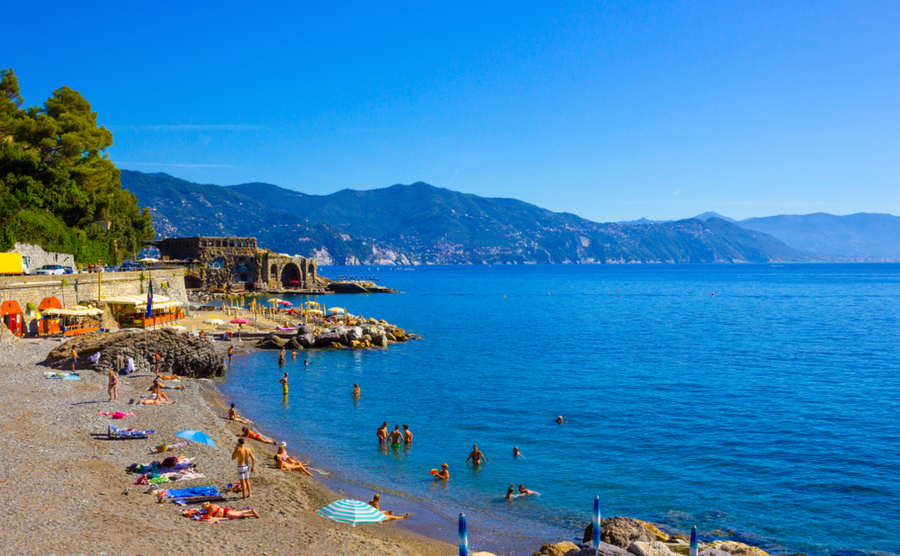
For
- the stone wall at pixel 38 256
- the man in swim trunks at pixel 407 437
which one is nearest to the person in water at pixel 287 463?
the man in swim trunks at pixel 407 437

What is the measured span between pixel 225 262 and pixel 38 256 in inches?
1707

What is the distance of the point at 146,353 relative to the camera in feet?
87.0

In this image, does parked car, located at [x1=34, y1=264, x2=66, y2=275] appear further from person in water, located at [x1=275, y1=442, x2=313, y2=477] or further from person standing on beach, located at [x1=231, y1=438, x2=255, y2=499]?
person standing on beach, located at [x1=231, y1=438, x2=255, y2=499]

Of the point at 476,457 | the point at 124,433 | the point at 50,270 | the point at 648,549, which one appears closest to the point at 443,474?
the point at 476,457

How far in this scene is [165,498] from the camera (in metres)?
12.1

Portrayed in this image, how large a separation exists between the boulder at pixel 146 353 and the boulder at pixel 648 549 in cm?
2238

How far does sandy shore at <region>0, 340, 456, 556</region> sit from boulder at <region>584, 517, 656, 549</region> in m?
3.24

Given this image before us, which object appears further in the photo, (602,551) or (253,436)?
(253,436)

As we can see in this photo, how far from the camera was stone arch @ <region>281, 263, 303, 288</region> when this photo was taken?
92.1 meters

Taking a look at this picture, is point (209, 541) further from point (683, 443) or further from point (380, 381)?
point (380, 381)

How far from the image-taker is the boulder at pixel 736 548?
37.9ft

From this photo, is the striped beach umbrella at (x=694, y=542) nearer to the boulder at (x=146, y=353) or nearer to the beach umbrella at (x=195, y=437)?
the beach umbrella at (x=195, y=437)

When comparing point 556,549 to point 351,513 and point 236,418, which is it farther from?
point 236,418

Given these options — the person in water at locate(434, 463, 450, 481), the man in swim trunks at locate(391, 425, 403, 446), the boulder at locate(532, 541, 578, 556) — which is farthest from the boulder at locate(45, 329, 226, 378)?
the boulder at locate(532, 541, 578, 556)
